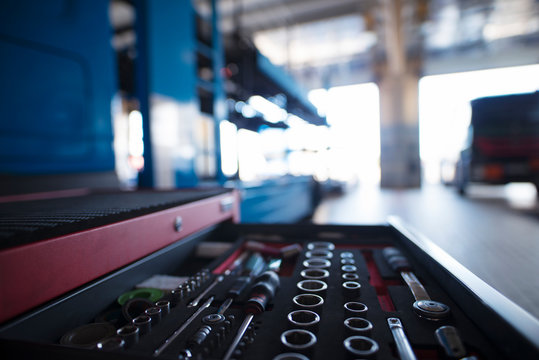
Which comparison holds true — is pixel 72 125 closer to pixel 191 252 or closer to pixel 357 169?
pixel 191 252

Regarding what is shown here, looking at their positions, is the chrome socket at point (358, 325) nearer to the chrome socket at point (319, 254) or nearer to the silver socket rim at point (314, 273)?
the silver socket rim at point (314, 273)

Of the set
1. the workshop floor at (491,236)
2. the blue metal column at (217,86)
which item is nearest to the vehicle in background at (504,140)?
the workshop floor at (491,236)

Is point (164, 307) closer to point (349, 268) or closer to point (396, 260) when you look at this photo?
point (349, 268)

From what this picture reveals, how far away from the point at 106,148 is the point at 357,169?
10.8 metres

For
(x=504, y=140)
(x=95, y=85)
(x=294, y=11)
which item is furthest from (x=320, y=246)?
(x=294, y=11)

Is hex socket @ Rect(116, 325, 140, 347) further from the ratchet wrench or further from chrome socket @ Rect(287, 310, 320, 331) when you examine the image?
the ratchet wrench

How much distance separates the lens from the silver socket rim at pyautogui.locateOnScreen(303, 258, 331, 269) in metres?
0.81

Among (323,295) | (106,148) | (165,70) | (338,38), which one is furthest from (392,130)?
(323,295)

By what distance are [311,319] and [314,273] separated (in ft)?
0.77

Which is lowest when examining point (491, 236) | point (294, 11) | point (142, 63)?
point (491, 236)

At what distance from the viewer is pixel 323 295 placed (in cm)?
65

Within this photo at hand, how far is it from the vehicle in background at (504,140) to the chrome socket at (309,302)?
541 centimetres

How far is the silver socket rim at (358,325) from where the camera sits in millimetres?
493

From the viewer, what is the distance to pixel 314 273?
2.55 feet
